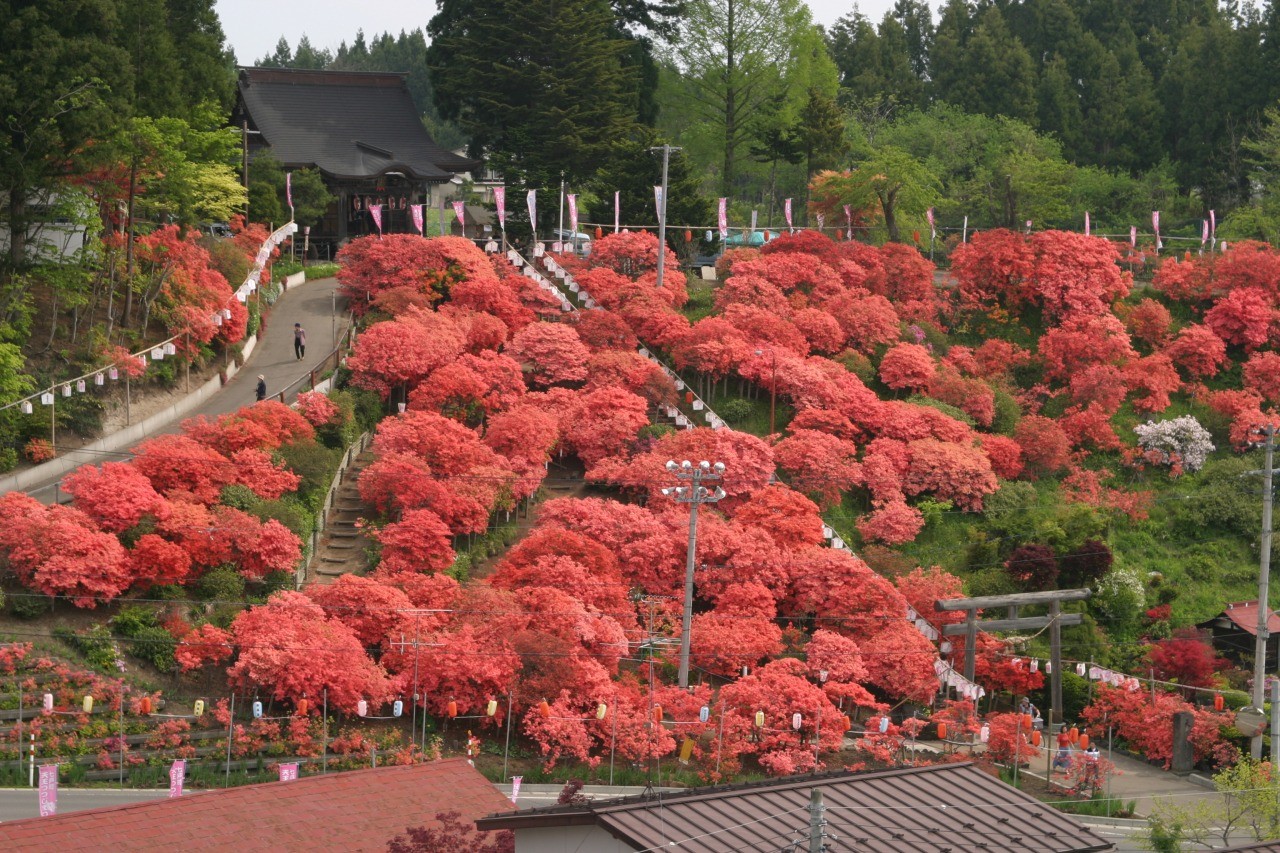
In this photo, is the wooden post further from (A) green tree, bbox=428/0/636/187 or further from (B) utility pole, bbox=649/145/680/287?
(A) green tree, bbox=428/0/636/187

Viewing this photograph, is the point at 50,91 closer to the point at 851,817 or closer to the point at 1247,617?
the point at 1247,617

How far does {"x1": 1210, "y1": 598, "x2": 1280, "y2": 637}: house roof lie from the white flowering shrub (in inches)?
336

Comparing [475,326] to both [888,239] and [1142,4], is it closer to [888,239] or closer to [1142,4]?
[888,239]

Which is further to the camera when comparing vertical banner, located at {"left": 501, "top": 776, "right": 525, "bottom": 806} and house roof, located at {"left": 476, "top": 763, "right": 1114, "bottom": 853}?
vertical banner, located at {"left": 501, "top": 776, "right": 525, "bottom": 806}

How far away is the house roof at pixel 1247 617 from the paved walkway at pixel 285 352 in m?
24.3

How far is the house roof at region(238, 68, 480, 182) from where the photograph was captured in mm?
73000

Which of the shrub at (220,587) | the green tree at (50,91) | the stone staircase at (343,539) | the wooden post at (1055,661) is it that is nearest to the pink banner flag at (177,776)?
the shrub at (220,587)

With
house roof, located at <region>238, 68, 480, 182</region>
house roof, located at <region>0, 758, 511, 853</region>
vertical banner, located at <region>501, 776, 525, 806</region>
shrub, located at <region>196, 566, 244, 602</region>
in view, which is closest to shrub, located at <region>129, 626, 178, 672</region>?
shrub, located at <region>196, 566, 244, 602</region>

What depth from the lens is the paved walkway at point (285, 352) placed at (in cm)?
5303

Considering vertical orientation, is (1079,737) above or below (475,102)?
below

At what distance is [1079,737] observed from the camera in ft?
→ 144

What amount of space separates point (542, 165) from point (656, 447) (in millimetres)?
20172

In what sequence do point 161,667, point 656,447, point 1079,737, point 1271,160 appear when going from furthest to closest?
point 1271,160 → point 656,447 → point 1079,737 → point 161,667

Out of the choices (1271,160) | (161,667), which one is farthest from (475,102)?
(161,667)
